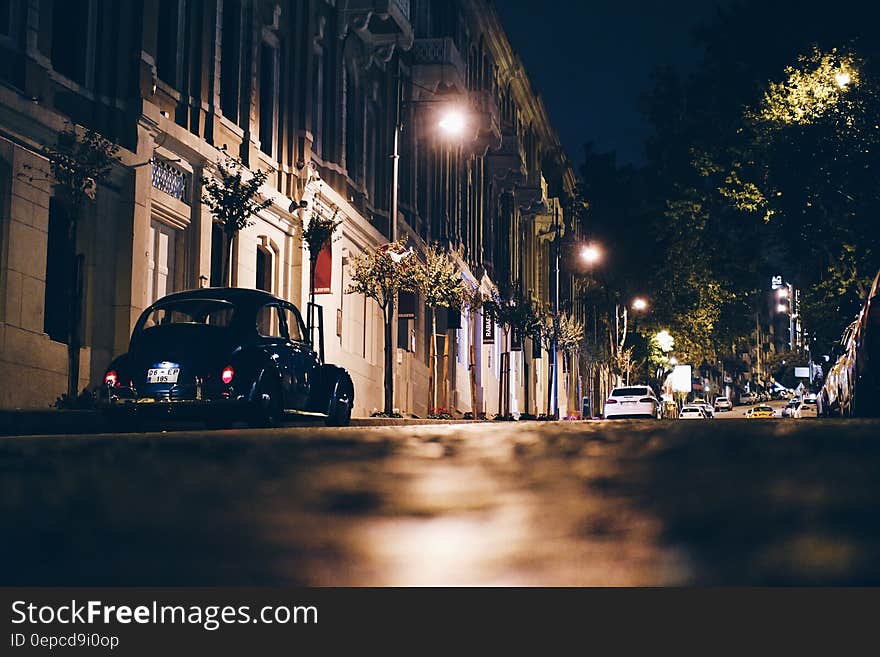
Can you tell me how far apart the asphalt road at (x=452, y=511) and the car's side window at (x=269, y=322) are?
530 inches

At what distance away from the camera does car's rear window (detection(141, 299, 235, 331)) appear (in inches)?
589

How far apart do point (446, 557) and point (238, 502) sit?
328 mm

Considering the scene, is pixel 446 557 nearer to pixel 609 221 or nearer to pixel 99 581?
pixel 99 581

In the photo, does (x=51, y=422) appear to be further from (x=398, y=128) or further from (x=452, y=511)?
(x=398, y=128)

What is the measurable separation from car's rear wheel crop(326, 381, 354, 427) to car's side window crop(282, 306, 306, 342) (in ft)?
4.38

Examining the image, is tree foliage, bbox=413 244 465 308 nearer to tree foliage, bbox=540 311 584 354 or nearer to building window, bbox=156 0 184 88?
building window, bbox=156 0 184 88

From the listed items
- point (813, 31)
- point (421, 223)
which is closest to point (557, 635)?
point (813, 31)

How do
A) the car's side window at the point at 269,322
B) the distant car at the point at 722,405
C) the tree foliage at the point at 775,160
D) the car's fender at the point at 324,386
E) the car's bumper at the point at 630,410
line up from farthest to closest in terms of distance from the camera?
the distant car at the point at 722,405
the car's bumper at the point at 630,410
the tree foliage at the point at 775,160
the car's fender at the point at 324,386
the car's side window at the point at 269,322

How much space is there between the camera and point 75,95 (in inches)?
779

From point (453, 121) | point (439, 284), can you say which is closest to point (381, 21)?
point (453, 121)

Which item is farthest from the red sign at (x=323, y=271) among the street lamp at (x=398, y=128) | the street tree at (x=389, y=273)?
the street lamp at (x=398, y=128)

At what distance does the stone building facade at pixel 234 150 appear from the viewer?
Answer: 18375mm

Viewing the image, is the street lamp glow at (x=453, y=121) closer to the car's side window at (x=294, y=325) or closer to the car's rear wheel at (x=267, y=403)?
the car's side window at (x=294, y=325)

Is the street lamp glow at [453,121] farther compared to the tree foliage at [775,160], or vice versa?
the street lamp glow at [453,121]
